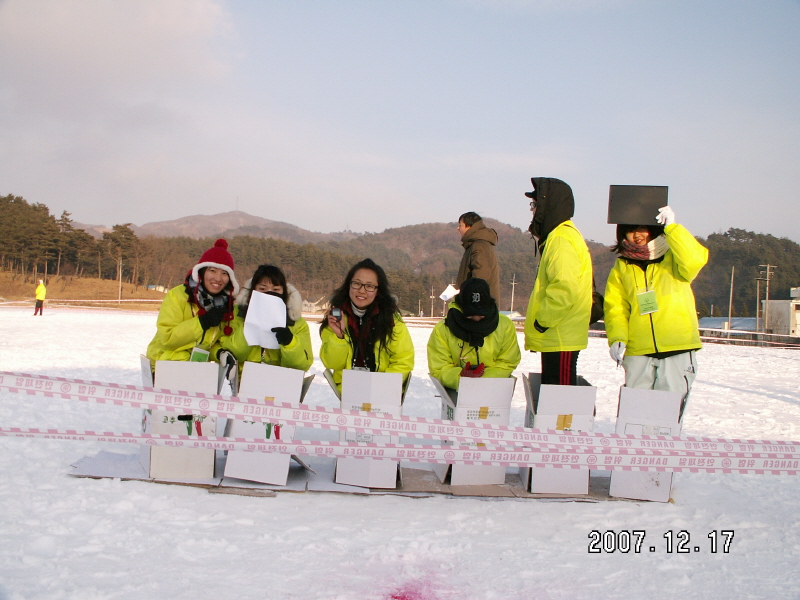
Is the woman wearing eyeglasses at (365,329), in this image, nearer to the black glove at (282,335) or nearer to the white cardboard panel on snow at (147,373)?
the black glove at (282,335)

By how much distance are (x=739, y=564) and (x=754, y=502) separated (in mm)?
1162

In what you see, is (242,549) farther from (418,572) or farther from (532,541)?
(532,541)

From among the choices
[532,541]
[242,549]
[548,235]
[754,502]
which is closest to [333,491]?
[242,549]

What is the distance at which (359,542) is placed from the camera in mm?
3232

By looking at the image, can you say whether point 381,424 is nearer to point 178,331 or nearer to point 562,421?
point 562,421

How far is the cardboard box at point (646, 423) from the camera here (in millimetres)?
4199

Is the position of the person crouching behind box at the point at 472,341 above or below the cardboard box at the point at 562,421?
above

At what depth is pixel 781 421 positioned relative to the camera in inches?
273

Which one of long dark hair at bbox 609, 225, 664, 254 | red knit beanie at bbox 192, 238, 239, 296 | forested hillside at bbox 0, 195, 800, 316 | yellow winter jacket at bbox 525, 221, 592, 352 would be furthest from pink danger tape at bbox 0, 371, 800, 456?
forested hillside at bbox 0, 195, 800, 316

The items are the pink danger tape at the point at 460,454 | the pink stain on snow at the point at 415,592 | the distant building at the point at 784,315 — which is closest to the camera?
the pink stain on snow at the point at 415,592

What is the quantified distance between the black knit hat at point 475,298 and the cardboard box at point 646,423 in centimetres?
110

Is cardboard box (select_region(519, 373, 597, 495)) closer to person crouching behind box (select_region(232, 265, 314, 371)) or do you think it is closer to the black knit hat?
the black knit hat

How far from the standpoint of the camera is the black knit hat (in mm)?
4324

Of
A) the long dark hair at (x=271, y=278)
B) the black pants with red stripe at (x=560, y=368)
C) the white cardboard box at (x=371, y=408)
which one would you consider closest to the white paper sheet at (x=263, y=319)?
the long dark hair at (x=271, y=278)
